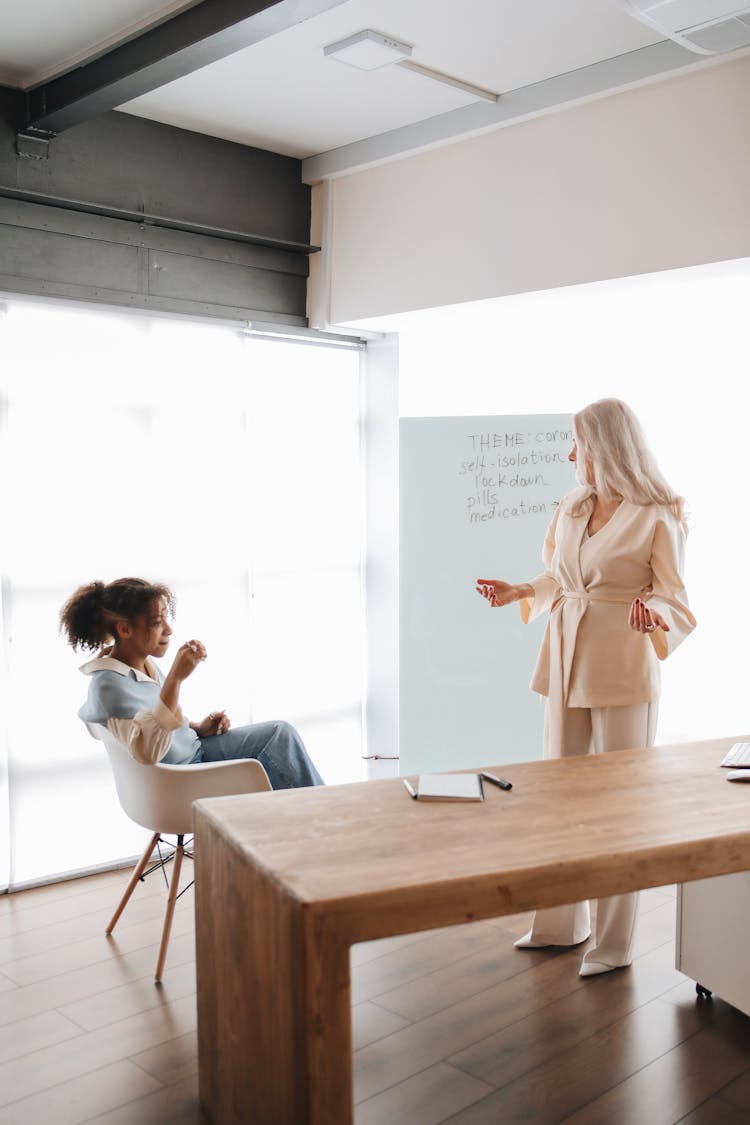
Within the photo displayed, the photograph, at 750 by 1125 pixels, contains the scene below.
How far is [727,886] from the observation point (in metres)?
2.86

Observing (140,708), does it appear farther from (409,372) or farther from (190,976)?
(409,372)

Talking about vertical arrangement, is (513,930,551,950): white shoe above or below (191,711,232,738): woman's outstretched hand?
Result: below

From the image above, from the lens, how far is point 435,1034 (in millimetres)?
2838

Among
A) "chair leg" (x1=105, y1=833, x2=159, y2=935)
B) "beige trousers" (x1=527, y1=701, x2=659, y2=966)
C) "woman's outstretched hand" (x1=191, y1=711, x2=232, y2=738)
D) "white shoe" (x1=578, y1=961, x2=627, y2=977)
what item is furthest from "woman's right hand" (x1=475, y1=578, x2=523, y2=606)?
"chair leg" (x1=105, y1=833, x2=159, y2=935)

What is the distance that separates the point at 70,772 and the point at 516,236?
2670 millimetres

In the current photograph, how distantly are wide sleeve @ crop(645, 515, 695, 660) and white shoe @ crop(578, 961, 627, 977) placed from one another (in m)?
0.95

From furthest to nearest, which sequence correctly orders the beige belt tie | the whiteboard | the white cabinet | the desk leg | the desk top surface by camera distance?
the whiteboard < the beige belt tie < the white cabinet < the desk top surface < the desk leg

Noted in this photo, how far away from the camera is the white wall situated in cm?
345

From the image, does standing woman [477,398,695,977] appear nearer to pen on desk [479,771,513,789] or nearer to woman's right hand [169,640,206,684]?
pen on desk [479,771,513,789]

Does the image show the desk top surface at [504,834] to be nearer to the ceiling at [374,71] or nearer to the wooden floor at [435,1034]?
the wooden floor at [435,1034]

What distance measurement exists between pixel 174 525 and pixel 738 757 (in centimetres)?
249

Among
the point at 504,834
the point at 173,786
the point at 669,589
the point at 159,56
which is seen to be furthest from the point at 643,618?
the point at 159,56

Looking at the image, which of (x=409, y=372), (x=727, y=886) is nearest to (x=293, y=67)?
(x=409, y=372)

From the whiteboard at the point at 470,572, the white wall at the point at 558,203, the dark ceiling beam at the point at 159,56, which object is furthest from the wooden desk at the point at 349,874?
the dark ceiling beam at the point at 159,56
